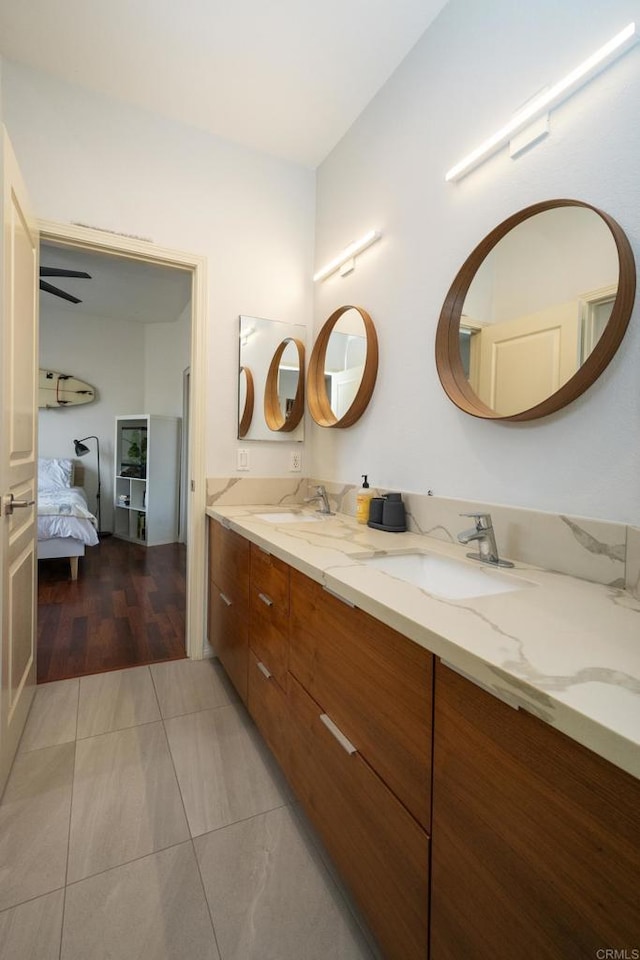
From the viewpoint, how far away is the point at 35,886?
105 cm

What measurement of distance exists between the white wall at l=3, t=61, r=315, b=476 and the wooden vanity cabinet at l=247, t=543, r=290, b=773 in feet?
3.06

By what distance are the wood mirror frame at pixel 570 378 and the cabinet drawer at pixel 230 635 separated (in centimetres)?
117

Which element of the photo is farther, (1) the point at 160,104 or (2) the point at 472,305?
(1) the point at 160,104

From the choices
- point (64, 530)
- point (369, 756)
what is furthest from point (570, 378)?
point (64, 530)

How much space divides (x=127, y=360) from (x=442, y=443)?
5.14 meters

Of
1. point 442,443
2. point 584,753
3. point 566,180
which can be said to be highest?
point 566,180

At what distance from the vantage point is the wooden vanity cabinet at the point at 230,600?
1660mm

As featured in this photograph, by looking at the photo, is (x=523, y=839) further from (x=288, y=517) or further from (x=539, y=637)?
(x=288, y=517)

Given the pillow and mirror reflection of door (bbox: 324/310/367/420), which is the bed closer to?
the pillow

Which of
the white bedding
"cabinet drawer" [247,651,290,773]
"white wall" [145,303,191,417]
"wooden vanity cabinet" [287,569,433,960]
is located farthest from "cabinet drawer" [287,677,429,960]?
"white wall" [145,303,191,417]

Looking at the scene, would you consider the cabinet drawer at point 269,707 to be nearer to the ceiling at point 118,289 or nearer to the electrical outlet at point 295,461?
the electrical outlet at point 295,461

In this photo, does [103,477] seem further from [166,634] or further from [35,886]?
[35,886]

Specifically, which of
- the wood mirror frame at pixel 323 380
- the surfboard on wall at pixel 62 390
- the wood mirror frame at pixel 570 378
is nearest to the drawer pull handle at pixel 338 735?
the wood mirror frame at pixel 570 378

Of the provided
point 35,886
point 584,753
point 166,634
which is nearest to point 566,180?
point 584,753
